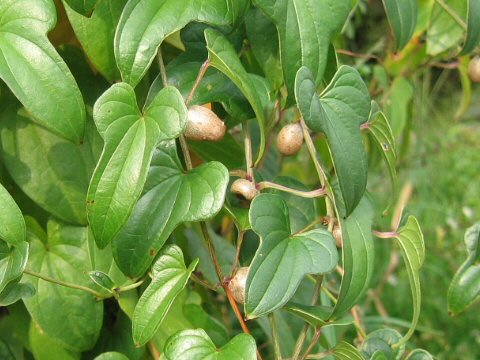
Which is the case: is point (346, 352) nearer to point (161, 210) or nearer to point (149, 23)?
point (161, 210)

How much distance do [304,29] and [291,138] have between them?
100 millimetres

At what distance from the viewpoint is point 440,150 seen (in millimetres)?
2600

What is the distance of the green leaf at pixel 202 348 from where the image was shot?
0.60m

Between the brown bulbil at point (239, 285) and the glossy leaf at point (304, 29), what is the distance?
16 centimetres

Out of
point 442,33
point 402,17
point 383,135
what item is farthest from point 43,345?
point 442,33

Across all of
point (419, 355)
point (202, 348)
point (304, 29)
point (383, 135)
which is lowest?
point (419, 355)

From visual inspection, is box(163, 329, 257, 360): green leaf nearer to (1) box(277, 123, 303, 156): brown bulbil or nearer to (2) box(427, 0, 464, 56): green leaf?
(1) box(277, 123, 303, 156): brown bulbil

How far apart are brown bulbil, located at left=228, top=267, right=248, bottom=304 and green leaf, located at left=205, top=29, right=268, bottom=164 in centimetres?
10

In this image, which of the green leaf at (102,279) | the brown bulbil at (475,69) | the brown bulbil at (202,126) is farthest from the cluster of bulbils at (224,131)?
the brown bulbil at (475,69)

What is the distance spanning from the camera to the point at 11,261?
0.59m

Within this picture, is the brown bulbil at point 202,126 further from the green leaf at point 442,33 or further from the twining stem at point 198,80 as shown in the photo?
the green leaf at point 442,33

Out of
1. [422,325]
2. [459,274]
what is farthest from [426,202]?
[459,274]

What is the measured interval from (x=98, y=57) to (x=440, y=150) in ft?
6.99

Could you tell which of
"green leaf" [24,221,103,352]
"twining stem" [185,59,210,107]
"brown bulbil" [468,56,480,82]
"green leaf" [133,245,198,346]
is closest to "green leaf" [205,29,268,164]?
"twining stem" [185,59,210,107]
